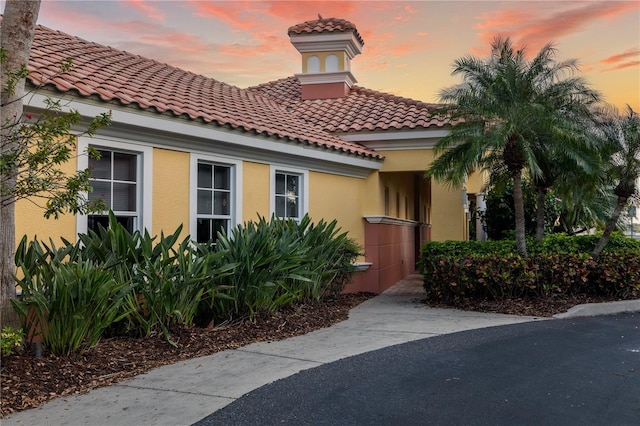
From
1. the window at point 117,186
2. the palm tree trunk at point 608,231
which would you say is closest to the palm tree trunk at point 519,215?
the palm tree trunk at point 608,231

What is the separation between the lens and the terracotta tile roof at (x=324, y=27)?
17.2m

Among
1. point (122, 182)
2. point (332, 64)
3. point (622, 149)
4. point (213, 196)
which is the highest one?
point (332, 64)

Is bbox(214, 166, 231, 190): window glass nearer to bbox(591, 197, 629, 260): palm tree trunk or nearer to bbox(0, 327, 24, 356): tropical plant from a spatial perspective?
bbox(0, 327, 24, 356): tropical plant

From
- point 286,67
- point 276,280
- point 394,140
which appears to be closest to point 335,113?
point 394,140

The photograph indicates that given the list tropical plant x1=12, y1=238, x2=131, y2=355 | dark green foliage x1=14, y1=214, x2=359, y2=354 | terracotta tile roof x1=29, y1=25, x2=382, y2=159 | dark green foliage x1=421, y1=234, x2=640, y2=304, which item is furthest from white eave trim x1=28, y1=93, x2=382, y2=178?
dark green foliage x1=421, y1=234, x2=640, y2=304

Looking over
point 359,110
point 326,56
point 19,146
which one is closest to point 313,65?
point 326,56

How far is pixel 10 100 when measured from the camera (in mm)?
5660

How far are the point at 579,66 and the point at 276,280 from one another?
7.33m

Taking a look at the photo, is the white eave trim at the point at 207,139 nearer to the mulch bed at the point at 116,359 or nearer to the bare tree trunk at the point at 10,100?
the bare tree trunk at the point at 10,100

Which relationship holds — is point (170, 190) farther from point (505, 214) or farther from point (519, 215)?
point (505, 214)

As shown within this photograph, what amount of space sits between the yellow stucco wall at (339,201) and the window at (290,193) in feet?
0.69

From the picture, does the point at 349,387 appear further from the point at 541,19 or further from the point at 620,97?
the point at 541,19

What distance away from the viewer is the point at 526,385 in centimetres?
539

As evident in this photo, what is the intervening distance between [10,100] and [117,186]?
268 cm
